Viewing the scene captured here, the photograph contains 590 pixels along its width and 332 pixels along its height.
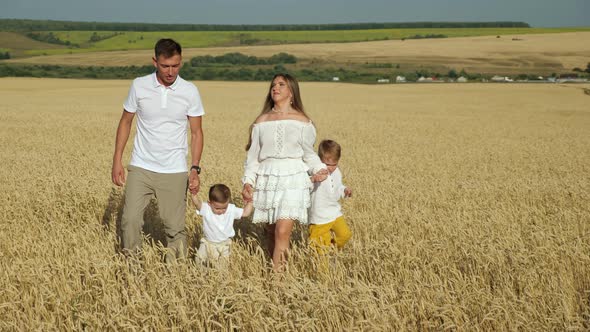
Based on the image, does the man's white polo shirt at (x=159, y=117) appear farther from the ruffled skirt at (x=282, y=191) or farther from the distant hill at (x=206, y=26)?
the distant hill at (x=206, y=26)

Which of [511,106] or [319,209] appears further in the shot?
[511,106]

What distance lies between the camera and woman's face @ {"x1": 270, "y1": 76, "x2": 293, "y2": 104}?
509 centimetres

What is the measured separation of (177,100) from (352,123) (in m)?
18.3

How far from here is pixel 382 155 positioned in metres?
14.6

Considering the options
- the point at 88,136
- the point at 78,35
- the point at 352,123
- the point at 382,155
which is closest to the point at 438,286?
the point at 382,155

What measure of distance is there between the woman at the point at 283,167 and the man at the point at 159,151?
25.1 inches

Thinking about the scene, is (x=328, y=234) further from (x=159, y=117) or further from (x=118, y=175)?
(x=118, y=175)

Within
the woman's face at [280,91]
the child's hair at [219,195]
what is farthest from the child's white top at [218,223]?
the woman's face at [280,91]

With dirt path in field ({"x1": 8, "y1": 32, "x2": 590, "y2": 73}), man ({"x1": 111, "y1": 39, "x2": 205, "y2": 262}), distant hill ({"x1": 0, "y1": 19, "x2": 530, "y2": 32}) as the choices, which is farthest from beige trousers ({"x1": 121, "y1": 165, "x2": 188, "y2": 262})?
distant hill ({"x1": 0, "y1": 19, "x2": 530, "y2": 32})

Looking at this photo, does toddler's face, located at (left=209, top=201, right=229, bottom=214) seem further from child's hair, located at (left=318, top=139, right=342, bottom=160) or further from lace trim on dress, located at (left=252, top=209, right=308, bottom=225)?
child's hair, located at (left=318, top=139, right=342, bottom=160)

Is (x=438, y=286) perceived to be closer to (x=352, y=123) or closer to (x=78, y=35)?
(x=352, y=123)

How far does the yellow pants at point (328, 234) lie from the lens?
17.9ft

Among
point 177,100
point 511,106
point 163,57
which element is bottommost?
point 511,106

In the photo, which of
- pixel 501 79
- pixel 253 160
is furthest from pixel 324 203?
pixel 501 79
